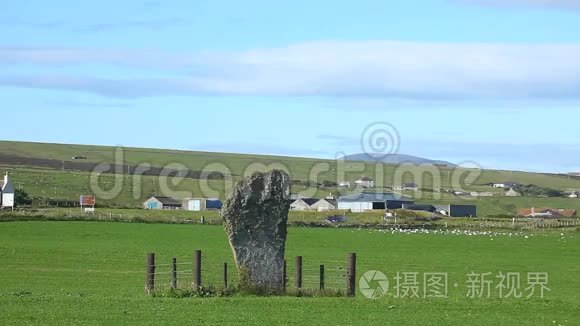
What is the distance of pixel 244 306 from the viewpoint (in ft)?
82.5

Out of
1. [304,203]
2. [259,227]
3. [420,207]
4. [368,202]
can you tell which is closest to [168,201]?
[304,203]

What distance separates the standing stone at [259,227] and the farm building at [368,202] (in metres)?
113

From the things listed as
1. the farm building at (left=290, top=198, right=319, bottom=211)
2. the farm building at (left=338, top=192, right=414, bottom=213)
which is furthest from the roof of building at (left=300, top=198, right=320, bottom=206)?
the farm building at (left=338, top=192, right=414, bottom=213)

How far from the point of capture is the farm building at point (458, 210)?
14250 cm

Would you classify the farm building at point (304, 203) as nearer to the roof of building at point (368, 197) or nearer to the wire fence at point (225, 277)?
the roof of building at point (368, 197)

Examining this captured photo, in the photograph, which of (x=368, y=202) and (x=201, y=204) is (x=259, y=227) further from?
(x=368, y=202)

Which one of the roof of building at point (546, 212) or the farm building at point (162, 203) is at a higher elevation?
the farm building at point (162, 203)

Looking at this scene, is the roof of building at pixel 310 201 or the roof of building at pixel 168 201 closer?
the roof of building at pixel 168 201

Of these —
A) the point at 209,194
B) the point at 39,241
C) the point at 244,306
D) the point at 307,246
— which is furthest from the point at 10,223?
the point at 209,194

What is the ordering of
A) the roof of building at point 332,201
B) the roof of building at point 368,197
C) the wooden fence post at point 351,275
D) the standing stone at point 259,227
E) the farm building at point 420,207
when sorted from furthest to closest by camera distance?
the roof of building at point 332,201, the roof of building at point 368,197, the farm building at point 420,207, the standing stone at point 259,227, the wooden fence post at point 351,275

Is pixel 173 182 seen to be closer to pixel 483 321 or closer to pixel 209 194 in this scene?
pixel 209 194

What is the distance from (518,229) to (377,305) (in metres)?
73.8

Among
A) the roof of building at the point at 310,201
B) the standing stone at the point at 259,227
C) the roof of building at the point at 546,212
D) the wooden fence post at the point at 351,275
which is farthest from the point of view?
the roof of building at the point at 310,201

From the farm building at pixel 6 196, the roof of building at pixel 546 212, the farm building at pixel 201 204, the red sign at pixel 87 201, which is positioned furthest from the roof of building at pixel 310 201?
the farm building at pixel 6 196
